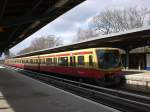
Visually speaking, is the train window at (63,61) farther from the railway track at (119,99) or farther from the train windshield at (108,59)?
the railway track at (119,99)

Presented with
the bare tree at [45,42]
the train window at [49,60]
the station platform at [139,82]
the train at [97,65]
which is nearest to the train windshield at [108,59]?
the train at [97,65]

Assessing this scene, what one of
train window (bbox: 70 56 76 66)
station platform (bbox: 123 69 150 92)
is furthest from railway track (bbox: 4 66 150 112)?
train window (bbox: 70 56 76 66)

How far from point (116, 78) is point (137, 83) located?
6.93ft

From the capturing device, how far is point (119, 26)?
3447 inches

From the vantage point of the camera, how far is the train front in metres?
20.5

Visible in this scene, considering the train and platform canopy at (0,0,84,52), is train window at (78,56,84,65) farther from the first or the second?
platform canopy at (0,0,84,52)

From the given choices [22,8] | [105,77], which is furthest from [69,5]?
[105,77]

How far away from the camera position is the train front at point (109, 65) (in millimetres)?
20469

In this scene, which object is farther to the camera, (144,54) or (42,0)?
(144,54)

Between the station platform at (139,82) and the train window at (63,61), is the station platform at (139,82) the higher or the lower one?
the lower one

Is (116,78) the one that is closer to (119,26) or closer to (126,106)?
(126,106)

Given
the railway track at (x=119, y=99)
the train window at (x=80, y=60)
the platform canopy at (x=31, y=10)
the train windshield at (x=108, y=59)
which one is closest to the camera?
the railway track at (x=119, y=99)

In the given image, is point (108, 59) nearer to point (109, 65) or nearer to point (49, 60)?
point (109, 65)

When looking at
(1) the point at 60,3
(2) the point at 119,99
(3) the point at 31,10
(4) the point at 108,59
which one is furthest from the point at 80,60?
(2) the point at 119,99
